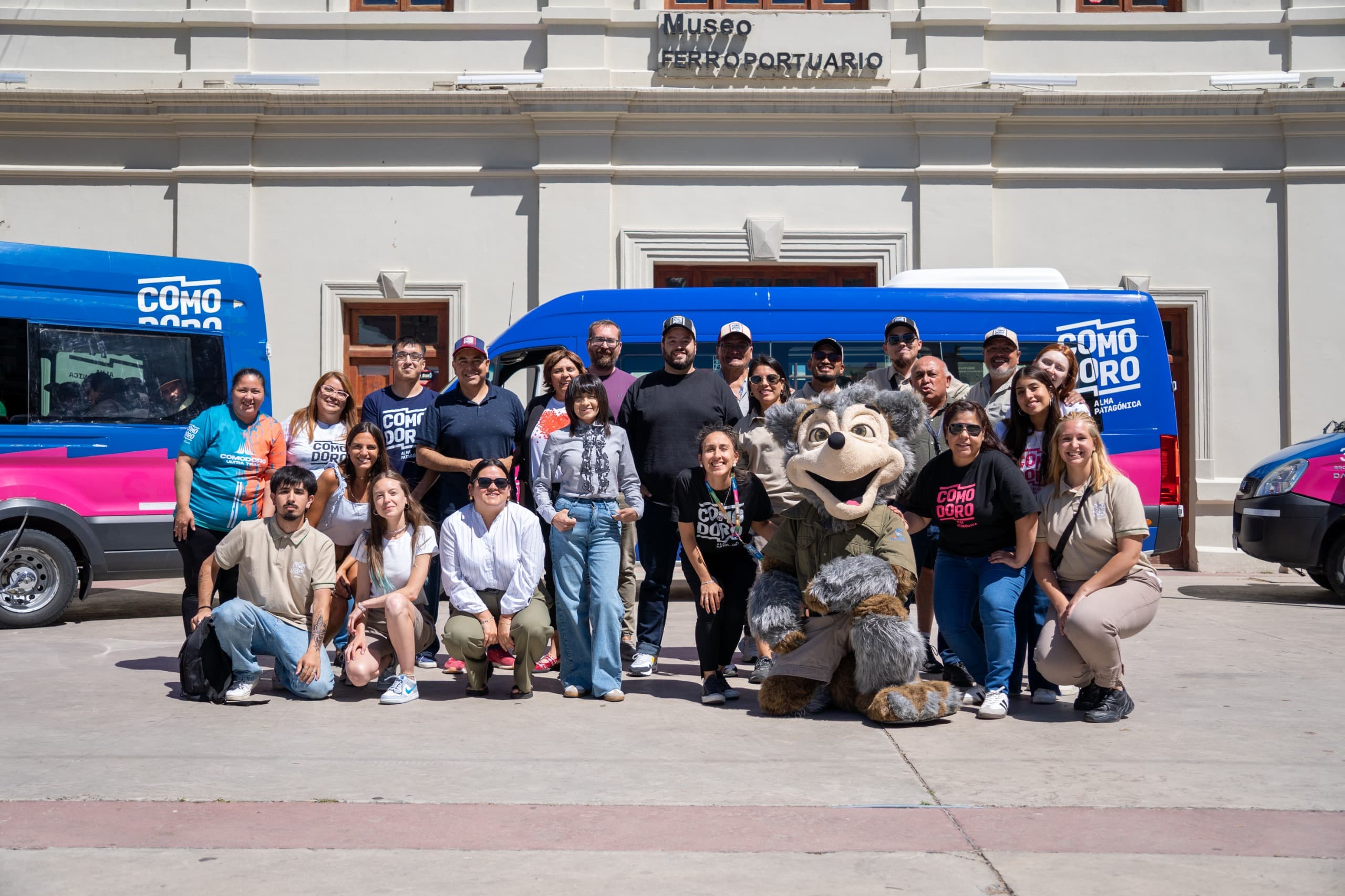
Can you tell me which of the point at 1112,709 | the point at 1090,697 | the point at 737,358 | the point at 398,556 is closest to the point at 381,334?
the point at 737,358

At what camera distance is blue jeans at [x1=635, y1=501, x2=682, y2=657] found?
7.00m

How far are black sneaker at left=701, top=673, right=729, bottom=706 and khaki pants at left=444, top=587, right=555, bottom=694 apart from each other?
855mm

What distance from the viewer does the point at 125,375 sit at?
934 centimetres

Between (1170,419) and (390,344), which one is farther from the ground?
(390,344)

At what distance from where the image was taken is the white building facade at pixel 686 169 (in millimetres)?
13578

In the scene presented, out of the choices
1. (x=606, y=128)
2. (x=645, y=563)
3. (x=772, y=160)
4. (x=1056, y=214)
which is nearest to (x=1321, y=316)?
(x=1056, y=214)

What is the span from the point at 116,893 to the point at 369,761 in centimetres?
161

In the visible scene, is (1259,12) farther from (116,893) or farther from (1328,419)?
(116,893)

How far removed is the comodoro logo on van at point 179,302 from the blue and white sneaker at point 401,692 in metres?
4.42

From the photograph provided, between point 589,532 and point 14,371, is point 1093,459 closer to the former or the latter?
point 589,532

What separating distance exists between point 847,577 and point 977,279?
5.78 metres

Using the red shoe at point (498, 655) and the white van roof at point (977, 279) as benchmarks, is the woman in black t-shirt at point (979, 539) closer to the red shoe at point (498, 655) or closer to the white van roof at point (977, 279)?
the red shoe at point (498, 655)

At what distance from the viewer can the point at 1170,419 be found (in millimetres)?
10336

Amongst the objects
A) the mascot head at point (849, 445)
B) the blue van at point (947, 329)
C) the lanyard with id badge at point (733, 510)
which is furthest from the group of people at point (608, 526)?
the blue van at point (947, 329)
